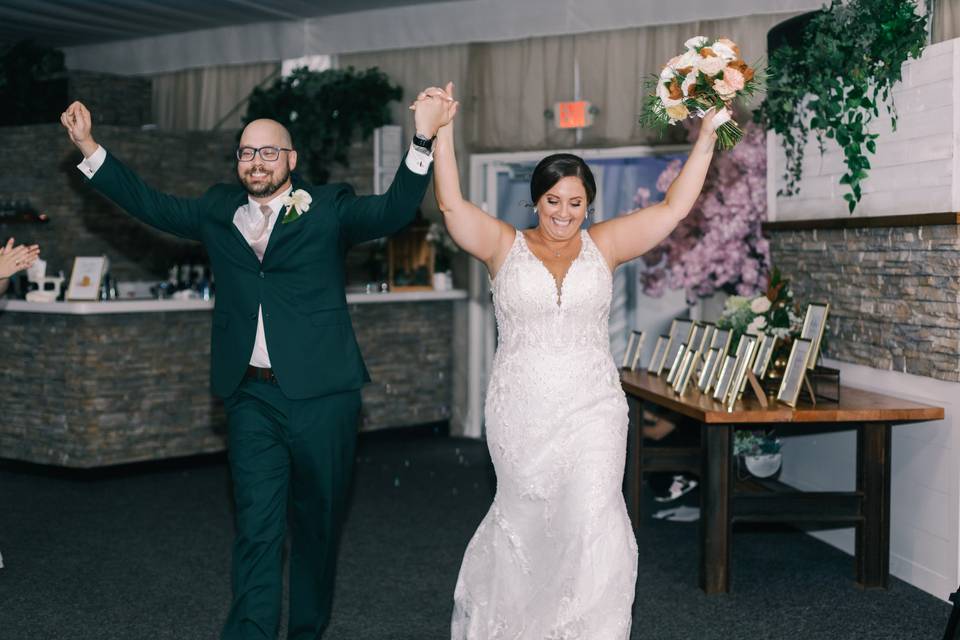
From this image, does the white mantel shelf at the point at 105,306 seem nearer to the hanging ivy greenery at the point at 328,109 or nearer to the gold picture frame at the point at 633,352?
the hanging ivy greenery at the point at 328,109

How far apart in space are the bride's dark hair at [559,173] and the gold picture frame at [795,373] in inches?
66.4

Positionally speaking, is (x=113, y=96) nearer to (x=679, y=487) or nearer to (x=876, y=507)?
(x=679, y=487)

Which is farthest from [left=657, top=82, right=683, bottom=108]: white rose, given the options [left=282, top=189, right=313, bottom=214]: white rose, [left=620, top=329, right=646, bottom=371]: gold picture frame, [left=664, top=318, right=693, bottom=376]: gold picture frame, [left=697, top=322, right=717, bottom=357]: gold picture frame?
[left=620, top=329, right=646, bottom=371]: gold picture frame

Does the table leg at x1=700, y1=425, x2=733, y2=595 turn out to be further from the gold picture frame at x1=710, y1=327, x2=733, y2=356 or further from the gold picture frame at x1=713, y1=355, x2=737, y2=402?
the gold picture frame at x1=710, y1=327, x2=733, y2=356

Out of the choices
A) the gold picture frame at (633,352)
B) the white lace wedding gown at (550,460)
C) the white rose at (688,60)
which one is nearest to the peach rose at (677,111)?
the white rose at (688,60)

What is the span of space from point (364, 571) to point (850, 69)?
3052 millimetres

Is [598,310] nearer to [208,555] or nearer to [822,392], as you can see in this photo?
[822,392]

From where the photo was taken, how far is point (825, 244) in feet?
19.0

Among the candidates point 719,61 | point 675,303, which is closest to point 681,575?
point 719,61

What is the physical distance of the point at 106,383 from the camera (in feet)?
24.3

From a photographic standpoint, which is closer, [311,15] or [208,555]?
[208,555]

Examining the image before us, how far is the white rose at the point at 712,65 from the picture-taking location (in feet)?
11.7

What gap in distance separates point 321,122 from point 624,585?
6214mm

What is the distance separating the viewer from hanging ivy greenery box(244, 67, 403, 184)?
358 inches
